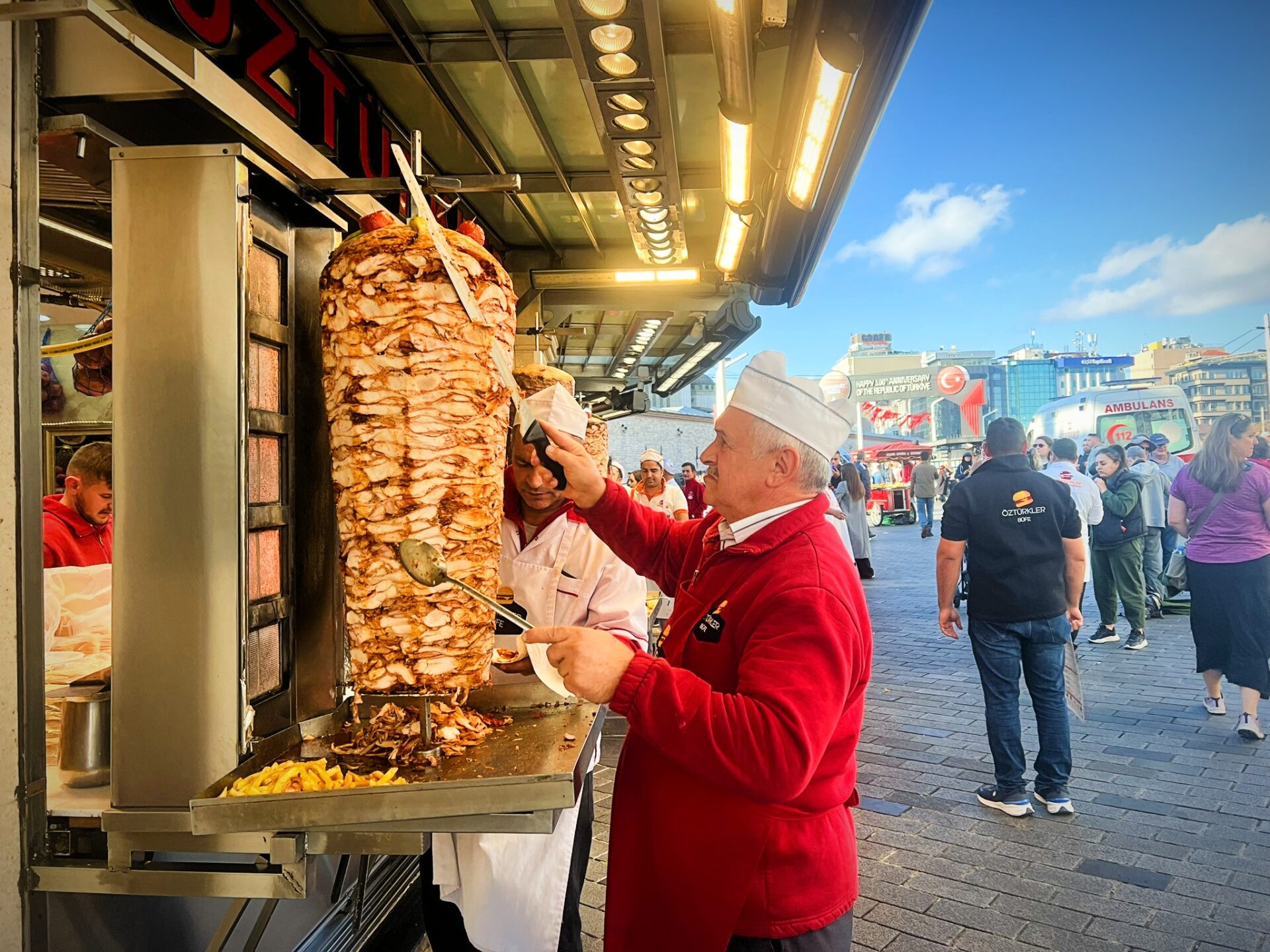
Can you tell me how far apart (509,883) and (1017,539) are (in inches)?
160

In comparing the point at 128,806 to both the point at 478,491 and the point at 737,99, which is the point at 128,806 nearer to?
the point at 478,491

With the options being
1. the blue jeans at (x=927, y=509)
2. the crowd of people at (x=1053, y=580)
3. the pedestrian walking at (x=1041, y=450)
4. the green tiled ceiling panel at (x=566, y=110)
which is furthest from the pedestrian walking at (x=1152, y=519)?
the blue jeans at (x=927, y=509)

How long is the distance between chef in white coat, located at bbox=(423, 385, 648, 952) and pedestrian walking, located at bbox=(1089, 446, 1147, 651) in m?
8.41

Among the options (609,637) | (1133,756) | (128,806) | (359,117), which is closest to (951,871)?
(1133,756)

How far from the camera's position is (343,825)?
1.72 m

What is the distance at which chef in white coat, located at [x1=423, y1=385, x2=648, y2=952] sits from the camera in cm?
246

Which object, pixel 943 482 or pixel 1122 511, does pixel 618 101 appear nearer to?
pixel 1122 511

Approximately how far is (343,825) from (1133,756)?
6.39 metres

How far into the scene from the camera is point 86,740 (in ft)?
7.13

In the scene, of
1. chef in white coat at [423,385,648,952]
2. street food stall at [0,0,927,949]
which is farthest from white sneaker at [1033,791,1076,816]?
street food stall at [0,0,927,949]

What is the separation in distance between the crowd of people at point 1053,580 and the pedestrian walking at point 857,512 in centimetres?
411

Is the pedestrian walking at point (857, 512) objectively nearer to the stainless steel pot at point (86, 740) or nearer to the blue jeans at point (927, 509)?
the blue jeans at point (927, 509)

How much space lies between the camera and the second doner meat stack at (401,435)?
1.96 meters

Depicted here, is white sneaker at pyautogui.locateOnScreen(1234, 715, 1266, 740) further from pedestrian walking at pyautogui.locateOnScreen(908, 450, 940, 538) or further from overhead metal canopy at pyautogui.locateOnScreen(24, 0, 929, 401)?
pedestrian walking at pyautogui.locateOnScreen(908, 450, 940, 538)
